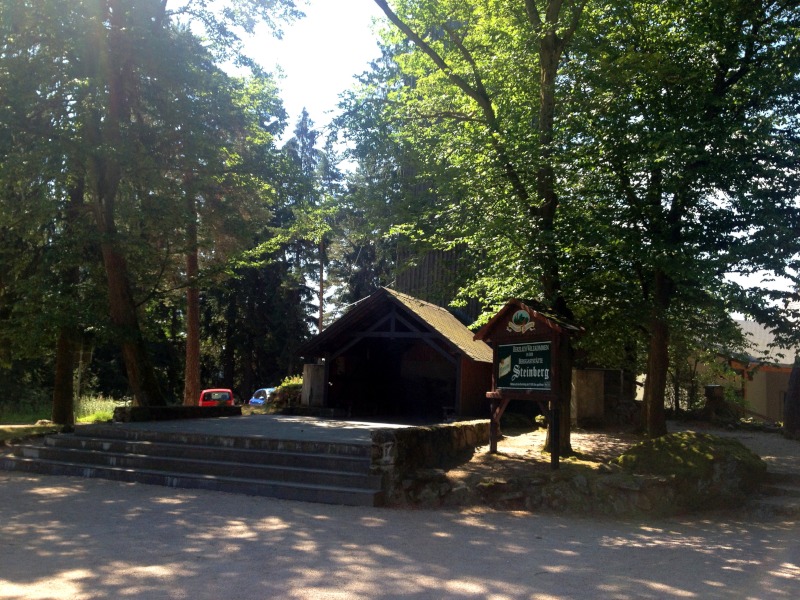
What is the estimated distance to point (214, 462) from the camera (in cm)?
1112

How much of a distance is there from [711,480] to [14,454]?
12176 mm

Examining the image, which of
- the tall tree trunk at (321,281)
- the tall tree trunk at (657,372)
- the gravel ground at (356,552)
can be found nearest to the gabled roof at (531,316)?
the tall tree trunk at (657,372)

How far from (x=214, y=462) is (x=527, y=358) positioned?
532 centimetres

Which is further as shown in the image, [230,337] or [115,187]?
[230,337]

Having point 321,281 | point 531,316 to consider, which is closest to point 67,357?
point 531,316

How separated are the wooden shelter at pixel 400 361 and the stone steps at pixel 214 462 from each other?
8199 millimetres

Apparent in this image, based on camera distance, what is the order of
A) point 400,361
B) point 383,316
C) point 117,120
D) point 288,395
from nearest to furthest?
point 117,120 < point 383,316 < point 288,395 < point 400,361

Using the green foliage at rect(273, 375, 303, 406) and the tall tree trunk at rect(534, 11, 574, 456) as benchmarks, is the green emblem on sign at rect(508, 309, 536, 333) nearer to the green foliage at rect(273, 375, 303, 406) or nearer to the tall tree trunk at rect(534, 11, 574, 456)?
the tall tree trunk at rect(534, 11, 574, 456)

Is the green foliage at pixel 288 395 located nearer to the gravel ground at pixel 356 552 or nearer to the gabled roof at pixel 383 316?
the gabled roof at pixel 383 316

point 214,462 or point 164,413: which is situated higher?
point 164,413

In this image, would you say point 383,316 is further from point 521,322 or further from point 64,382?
point 521,322

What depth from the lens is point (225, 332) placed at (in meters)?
44.0

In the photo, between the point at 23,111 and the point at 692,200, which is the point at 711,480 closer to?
the point at 692,200

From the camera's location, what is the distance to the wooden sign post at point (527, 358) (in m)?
10.8
